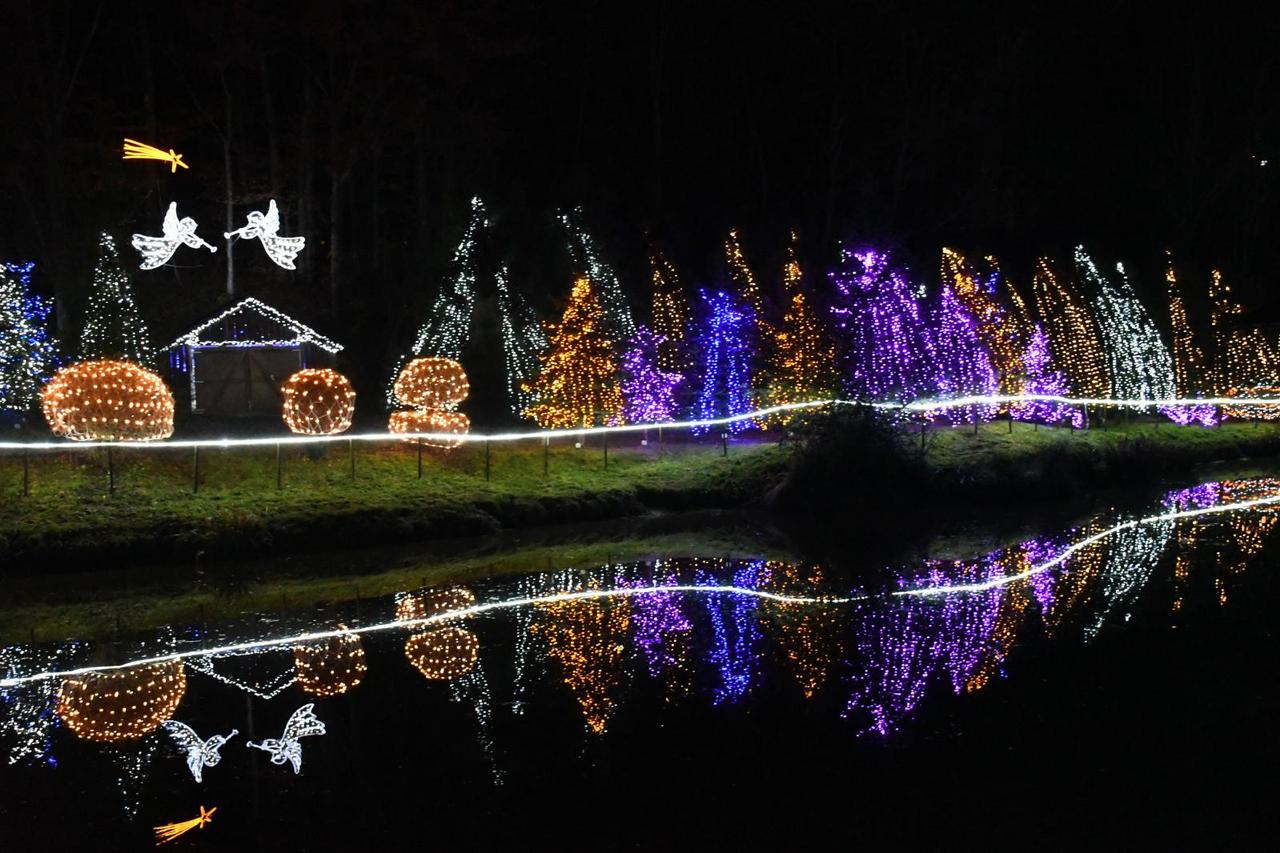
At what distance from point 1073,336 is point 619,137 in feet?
54.0

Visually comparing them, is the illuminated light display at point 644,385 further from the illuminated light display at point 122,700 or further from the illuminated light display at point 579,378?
the illuminated light display at point 122,700

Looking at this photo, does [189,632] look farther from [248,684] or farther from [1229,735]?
[1229,735]

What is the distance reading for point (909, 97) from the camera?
36.4 metres

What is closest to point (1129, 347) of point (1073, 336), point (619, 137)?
point (1073, 336)

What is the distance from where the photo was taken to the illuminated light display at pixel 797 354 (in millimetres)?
24828

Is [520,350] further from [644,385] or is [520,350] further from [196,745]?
[196,745]

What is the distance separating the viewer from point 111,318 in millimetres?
24297

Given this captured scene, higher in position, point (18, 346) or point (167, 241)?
point (167, 241)

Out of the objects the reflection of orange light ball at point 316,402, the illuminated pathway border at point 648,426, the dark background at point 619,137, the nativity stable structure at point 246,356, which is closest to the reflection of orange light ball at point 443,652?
the illuminated pathway border at point 648,426

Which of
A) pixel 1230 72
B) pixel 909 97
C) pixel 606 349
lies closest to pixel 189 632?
pixel 606 349

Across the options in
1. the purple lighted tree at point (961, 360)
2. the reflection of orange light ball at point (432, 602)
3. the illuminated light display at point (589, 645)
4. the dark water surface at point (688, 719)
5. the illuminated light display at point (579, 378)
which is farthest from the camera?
the purple lighted tree at point (961, 360)

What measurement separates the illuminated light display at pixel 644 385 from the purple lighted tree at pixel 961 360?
6102mm

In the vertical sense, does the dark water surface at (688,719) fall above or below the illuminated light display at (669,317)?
below

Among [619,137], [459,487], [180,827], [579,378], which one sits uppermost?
[619,137]
